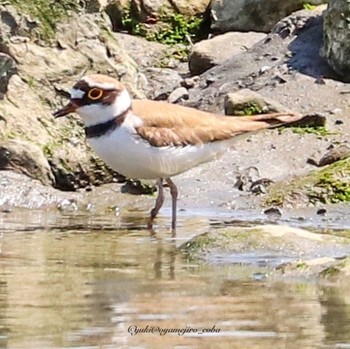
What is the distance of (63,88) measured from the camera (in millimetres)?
11547

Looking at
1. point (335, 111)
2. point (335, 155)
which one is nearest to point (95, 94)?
point (335, 155)

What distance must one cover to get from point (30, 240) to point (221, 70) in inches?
231

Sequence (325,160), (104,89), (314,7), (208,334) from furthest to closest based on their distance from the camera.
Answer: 1. (314,7)
2. (325,160)
3. (104,89)
4. (208,334)

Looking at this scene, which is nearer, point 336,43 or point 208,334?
point 208,334

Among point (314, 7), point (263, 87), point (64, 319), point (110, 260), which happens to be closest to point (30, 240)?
point (110, 260)

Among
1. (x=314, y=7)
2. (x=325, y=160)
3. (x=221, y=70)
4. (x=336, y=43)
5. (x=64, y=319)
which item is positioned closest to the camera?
(x=64, y=319)

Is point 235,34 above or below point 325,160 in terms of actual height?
above

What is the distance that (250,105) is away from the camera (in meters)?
11.6

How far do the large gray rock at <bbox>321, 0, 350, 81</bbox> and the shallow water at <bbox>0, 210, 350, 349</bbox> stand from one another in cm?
499

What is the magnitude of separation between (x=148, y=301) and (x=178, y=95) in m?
7.54

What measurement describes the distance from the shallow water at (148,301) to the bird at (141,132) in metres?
0.92

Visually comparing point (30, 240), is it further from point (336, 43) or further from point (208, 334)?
point (336, 43)

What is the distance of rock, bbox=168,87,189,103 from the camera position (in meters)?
13.2

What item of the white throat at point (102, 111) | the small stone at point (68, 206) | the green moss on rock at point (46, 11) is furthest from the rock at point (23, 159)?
the white throat at point (102, 111)
